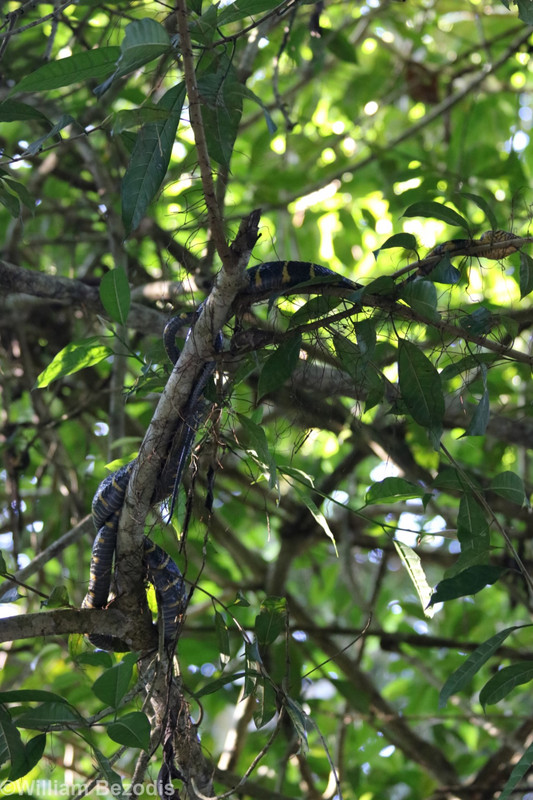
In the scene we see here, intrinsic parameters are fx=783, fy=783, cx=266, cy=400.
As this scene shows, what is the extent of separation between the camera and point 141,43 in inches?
30.9

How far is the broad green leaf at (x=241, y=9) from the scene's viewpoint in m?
0.94

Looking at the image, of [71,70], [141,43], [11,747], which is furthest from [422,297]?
[11,747]

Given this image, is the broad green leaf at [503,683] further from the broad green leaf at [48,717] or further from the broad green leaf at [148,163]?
the broad green leaf at [148,163]

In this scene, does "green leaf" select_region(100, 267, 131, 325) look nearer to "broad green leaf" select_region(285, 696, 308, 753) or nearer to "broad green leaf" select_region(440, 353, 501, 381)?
"broad green leaf" select_region(440, 353, 501, 381)

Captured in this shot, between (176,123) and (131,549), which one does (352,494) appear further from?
(176,123)

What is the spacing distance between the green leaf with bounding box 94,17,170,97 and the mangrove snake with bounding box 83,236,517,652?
25 cm

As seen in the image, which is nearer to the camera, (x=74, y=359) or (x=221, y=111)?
(x=221, y=111)

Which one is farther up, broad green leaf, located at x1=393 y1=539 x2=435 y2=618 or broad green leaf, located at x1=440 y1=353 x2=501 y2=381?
broad green leaf, located at x1=440 y1=353 x2=501 y2=381

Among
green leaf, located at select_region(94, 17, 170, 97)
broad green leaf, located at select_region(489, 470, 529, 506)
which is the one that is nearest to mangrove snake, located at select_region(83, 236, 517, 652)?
green leaf, located at select_region(94, 17, 170, 97)

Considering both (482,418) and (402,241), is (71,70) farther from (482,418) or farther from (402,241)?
(482,418)

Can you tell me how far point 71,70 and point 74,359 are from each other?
43 cm

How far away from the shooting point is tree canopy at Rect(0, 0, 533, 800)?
0.98m

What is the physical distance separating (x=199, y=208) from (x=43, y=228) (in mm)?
1810

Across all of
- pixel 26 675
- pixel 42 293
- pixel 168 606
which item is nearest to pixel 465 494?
pixel 168 606
